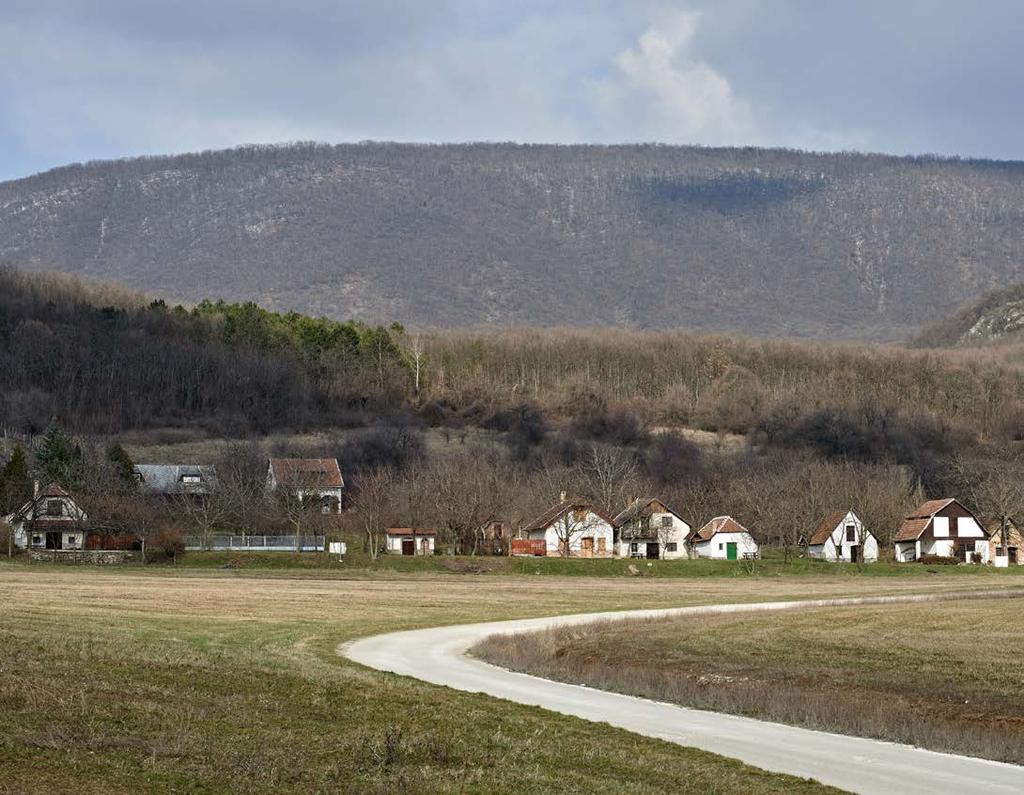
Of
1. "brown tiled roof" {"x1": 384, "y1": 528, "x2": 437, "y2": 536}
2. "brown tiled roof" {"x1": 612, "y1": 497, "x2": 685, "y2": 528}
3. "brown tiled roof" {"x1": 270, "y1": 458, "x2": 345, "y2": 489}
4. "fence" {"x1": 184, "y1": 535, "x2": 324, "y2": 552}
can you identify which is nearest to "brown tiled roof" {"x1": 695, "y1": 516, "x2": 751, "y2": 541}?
"brown tiled roof" {"x1": 612, "y1": 497, "x2": 685, "y2": 528}

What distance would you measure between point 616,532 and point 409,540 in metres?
17.4

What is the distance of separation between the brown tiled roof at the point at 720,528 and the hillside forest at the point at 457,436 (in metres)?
4.20

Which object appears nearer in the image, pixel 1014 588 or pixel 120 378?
pixel 1014 588

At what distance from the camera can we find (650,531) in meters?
115

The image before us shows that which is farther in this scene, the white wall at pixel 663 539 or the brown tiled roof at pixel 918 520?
the brown tiled roof at pixel 918 520

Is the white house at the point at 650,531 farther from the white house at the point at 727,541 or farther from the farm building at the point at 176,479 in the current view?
the farm building at the point at 176,479

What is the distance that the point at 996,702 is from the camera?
27.9 meters

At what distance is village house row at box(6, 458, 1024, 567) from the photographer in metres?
101

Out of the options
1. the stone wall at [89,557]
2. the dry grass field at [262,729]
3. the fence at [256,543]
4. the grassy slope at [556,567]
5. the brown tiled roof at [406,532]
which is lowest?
the dry grass field at [262,729]

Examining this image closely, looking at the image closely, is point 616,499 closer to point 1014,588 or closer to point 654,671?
point 1014,588

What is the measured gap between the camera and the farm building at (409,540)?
348 ft

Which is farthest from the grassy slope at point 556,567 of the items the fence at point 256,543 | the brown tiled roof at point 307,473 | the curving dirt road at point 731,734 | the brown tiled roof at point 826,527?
the curving dirt road at point 731,734

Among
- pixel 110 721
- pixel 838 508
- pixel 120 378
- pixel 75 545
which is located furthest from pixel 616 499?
pixel 110 721

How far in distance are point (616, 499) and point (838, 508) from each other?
1933 centimetres
